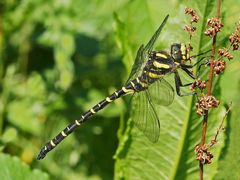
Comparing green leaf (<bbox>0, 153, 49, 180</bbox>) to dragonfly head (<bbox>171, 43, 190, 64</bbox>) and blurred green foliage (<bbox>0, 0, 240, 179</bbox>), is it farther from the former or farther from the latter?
dragonfly head (<bbox>171, 43, 190, 64</bbox>)

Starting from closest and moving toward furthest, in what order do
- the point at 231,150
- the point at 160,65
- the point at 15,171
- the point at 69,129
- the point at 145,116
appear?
the point at 231,150
the point at 15,171
the point at 145,116
the point at 160,65
the point at 69,129

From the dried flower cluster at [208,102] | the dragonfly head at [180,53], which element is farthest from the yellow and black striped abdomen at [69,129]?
the dried flower cluster at [208,102]

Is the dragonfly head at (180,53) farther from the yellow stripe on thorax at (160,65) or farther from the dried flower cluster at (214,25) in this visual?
the dried flower cluster at (214,25)

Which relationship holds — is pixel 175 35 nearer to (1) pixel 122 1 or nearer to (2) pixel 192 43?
(2) pixel 192 43

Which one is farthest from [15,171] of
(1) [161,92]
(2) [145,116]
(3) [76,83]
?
(3) [76,83]

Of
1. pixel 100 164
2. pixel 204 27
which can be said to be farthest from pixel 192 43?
pixel 100 164

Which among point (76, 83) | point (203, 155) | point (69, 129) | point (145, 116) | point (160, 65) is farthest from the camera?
point (76, 83)

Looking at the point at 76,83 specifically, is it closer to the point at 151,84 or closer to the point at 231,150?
the point at 151,84
